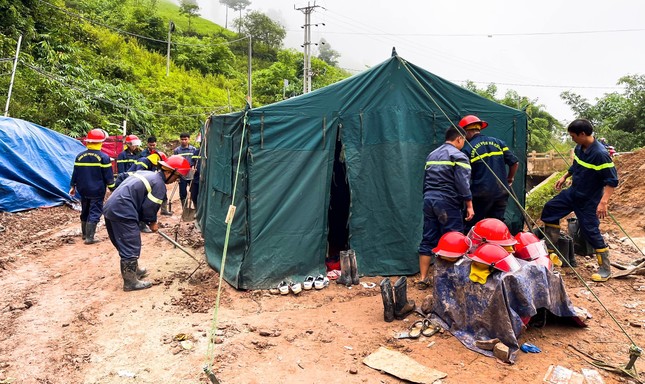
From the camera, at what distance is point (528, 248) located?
3449 millimetres

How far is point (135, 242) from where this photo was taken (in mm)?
4539

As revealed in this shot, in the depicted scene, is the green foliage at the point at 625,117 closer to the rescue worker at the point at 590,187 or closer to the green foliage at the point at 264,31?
the rescue worker at the point at 590,187

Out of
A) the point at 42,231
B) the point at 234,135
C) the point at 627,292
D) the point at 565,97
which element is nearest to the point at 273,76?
the point at 565,97

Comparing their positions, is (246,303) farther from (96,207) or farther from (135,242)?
(96,207)

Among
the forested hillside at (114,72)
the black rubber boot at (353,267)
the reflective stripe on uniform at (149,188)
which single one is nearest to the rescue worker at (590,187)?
the black rubber boot at (353,267)

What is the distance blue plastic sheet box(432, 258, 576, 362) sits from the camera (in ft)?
9.95

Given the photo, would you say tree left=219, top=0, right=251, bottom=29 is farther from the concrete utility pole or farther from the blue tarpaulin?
the blue tarpaulin

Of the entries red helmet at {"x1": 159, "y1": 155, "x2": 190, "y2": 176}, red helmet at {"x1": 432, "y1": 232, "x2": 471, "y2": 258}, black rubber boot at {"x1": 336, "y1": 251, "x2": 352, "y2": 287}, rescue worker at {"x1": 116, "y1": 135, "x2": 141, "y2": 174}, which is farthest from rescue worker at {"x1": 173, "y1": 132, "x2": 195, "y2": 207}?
red helmet at {"x1": 432, "y1": 232, "x2": 471, "y2": 258}

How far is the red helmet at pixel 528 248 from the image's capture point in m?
3.43

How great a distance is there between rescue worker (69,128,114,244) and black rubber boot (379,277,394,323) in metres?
5.05

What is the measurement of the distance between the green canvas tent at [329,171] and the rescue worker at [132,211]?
0.86 meters

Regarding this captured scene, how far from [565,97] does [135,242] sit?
78.5 feet

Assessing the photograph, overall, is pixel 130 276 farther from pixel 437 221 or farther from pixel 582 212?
pixel 582 212

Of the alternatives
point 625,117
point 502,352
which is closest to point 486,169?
point 502,352
